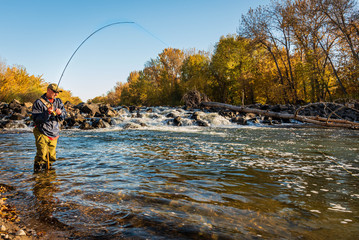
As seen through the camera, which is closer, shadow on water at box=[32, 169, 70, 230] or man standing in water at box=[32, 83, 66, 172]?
shadow on water at box=[32, 169, 70, 230]

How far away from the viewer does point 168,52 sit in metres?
49.3

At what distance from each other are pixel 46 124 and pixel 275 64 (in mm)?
39474

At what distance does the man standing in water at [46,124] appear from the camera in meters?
5.28

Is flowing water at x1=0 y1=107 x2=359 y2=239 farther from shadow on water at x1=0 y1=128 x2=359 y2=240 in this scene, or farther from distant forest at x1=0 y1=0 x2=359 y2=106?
distant forest at x1=0 y1=0 x2=359 y2=106

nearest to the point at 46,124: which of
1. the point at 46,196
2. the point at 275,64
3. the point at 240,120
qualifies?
the point at 46,196

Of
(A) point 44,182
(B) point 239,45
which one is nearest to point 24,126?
(A) point 44,182

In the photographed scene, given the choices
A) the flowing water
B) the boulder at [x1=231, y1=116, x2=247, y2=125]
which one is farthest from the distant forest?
the flowing water

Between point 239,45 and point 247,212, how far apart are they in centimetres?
3843

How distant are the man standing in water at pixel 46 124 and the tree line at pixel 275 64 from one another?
16114 mm

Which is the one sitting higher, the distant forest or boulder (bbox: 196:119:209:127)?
the distant forest

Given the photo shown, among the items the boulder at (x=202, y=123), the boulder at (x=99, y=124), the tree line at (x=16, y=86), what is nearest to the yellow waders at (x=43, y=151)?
the boulder at (x=99, y=124)

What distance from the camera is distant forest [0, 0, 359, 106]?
77.4ft

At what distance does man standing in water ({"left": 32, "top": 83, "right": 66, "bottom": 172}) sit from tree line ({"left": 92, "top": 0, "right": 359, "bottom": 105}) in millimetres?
16114

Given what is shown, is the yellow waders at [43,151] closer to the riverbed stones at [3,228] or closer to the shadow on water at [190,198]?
the shadow on water at [190,198]
